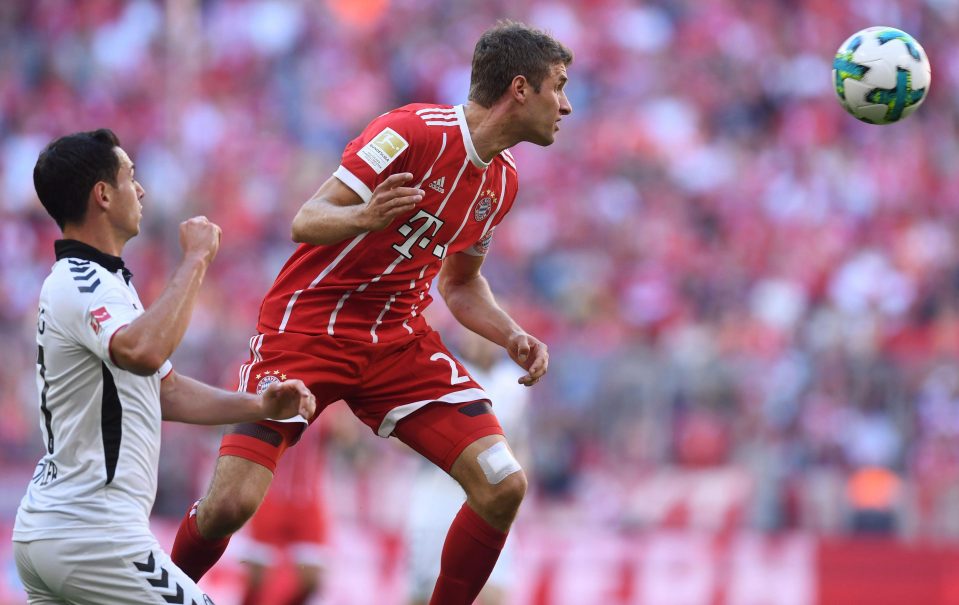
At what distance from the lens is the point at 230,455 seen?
20.3 ft

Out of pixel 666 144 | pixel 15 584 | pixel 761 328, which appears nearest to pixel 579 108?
pixel 666 144

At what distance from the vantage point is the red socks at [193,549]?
622 centimetres

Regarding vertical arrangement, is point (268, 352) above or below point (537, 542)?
below

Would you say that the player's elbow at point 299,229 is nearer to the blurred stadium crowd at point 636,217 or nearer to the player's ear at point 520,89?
the player's ear at point 520,89

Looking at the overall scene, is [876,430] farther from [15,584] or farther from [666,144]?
[15,584]

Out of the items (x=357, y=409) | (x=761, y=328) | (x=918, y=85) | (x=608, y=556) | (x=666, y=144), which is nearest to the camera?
(x=357, y=409)

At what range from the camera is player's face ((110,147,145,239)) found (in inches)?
204

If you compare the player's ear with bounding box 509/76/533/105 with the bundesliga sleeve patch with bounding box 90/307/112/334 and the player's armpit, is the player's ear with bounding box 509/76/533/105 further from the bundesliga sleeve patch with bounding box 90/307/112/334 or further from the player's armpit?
the bundesliga sleeve patch with bounding box 90/307/112/334

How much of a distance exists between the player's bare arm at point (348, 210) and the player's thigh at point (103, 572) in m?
1.52

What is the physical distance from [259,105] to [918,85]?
556 inches

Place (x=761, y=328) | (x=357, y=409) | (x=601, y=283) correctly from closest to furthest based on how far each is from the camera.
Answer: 1. (x=357, y=409)
2. (x=761, y=328)
3. (x=601, y=283)

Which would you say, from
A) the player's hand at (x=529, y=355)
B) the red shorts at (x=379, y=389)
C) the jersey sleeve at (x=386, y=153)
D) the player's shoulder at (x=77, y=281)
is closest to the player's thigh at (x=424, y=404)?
the red shorts at (x=379, y=389)

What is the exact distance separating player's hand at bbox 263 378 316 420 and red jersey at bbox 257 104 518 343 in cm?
105

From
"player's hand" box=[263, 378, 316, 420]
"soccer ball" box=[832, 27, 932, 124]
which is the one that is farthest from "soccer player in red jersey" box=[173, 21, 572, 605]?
"soccer ball" box=[832, 27, 932, 124]
